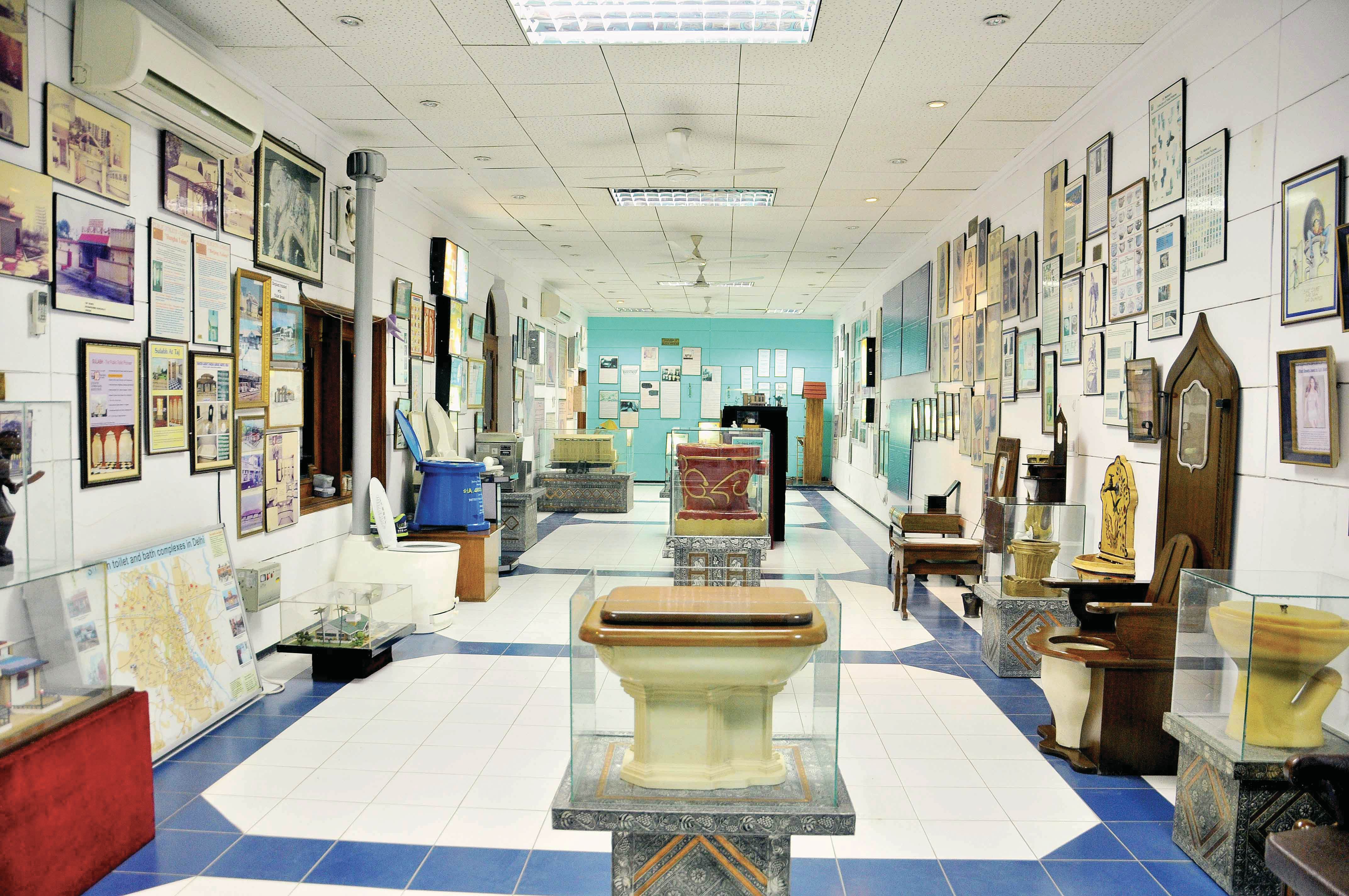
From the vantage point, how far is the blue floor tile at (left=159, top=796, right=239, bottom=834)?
3.23 metres

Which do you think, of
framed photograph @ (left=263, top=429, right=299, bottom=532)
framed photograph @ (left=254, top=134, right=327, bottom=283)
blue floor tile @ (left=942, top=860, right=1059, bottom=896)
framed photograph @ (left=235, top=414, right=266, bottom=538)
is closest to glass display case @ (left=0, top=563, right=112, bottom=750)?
framed photograph @ (left=235, top=414, right=266, bottom=538)

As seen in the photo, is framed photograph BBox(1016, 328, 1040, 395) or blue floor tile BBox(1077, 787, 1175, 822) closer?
blue floor tile BBox(1077, 787, 1175, 822)

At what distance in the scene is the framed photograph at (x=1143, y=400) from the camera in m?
4.45

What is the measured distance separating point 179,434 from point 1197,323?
5145 mm

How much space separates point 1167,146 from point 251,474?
546 centimetres

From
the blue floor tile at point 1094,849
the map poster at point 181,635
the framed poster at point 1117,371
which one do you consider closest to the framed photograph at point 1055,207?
the framed poster at point 1117,371

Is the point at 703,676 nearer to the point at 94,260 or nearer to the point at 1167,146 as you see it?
the point at 94,260

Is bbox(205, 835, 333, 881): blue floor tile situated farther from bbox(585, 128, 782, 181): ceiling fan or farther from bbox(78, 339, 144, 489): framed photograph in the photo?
bbox(585, 128, 782, 181): ceiling fan

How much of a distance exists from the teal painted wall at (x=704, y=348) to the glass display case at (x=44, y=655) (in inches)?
636

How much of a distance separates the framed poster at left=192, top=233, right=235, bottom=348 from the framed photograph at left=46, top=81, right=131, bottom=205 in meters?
0.60

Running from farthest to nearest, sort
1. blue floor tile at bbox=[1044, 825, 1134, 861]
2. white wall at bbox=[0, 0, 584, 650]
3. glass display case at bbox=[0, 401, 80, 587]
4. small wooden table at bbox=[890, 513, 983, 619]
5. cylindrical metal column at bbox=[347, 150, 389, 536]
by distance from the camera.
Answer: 1. small wooden table at bbox=[890, 513, 983, 619]
2. cylindrical metal column at bbox=[347, 150, 389, 536]
3. white wall at bbox=[0, 0, 584, 650]
4. blue floor tile at bbox=[1044, 825, 1134, 861]
5. glass display case at bbox=[0, 401, 80, 587]

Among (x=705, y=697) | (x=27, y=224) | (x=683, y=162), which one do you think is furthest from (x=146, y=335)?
(x=705, y=697)

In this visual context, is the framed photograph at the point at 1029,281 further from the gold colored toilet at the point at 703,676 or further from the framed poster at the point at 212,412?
the framed poster at the point at 212,412

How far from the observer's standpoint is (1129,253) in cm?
480
